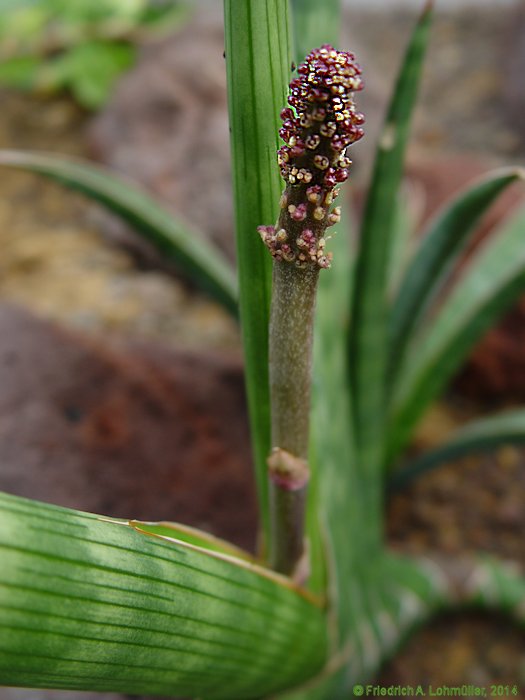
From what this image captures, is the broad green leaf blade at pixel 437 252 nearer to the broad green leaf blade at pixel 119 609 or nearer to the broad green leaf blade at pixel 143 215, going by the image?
the broad green leaf blade at pixel 143 215

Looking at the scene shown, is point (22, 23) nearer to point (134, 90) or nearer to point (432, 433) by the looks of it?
point (134, 90)

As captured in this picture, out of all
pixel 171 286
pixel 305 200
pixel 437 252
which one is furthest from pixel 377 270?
pixel 171 286

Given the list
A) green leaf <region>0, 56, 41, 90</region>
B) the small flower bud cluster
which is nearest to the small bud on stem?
the small flower bud cluster

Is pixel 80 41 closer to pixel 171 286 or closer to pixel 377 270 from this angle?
pixel 171 286

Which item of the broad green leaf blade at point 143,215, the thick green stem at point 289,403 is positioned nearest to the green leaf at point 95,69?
the broad green leaf blade at point 143,215

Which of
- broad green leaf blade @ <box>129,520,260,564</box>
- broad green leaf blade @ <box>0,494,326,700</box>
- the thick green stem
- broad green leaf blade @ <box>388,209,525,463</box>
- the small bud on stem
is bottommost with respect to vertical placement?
broad green leaf blade @ <box>0,494,326,700</box>

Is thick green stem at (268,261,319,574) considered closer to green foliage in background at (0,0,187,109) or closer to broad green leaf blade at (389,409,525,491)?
broad green leaf blade at (389,409,525,491)

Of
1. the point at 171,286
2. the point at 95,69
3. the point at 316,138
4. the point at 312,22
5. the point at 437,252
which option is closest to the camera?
the point at 316,138
